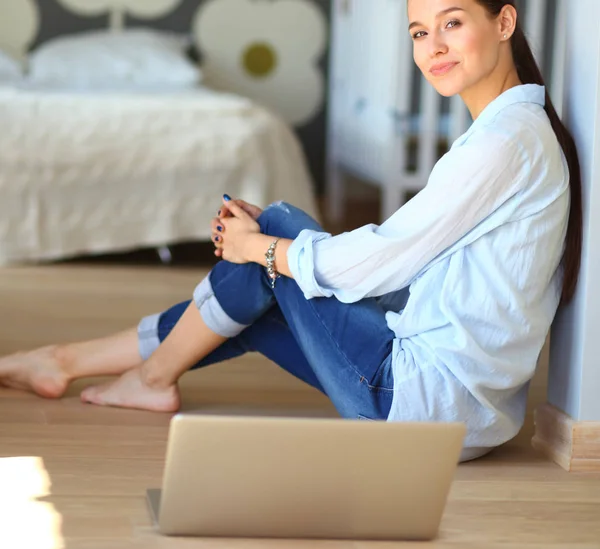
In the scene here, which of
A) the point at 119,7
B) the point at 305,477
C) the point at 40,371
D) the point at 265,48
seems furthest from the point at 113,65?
the point at 305,477

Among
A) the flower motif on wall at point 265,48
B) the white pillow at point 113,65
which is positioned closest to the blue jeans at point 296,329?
the white pillow at point 113,65

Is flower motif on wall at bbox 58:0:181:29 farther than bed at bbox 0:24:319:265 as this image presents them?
Yes

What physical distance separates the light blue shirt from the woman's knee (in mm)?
125

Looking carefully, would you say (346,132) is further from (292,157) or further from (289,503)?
(289,503)

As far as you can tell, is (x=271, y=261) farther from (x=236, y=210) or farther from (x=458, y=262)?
(x=458, y=262)

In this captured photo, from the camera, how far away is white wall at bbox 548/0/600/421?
5.24ft

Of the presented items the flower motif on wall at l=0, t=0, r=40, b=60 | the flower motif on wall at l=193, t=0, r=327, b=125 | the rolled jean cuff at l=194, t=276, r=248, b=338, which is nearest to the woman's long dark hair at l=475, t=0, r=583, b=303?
the rolled jean cuff at l=194, t=276, r=248, b=338

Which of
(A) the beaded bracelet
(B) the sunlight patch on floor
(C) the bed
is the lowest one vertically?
(C) the bed

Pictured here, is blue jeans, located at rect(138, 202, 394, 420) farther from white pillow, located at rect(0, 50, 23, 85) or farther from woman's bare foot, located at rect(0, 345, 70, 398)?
white pillow, located at rect(0, 50, 23, 85)

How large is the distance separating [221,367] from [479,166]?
109 cm

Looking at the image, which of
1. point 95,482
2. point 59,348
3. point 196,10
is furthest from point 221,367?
point 196,10

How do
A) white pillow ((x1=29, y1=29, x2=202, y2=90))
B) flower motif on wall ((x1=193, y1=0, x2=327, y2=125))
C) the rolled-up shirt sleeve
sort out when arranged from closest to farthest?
the rolled-up shirt sleeve < white pillow ((x1=29, y1=29, x2=202, y2=90)) < flower motif on wall ((x1=193, y1=0, x2=327, y2=125))

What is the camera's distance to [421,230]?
57.1 inches

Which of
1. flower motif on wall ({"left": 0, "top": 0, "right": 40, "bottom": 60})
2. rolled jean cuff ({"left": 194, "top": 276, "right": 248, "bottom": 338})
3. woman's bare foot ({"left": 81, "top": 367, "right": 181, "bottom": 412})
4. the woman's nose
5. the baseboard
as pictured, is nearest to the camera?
the woman's nose
